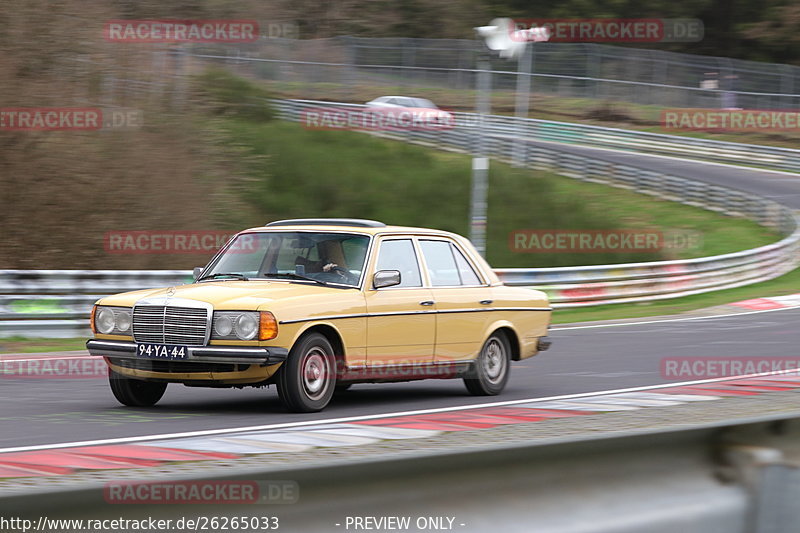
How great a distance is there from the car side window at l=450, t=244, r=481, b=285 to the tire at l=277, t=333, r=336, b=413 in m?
2.16

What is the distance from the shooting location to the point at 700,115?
168 ft

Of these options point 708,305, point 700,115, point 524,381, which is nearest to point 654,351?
point 524,381

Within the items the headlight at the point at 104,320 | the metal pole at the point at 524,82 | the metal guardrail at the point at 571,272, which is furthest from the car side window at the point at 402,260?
the metal pole at the point at 524,82

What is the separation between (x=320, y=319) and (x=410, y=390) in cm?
280

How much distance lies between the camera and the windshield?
31.6 feet

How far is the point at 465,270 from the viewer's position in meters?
10.9

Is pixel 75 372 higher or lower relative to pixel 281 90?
lower

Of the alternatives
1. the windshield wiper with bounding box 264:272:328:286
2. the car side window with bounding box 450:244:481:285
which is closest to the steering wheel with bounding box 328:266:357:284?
the windshield wiper with bounding box 264:272:328:286

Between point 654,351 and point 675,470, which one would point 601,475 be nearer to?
point 675,470

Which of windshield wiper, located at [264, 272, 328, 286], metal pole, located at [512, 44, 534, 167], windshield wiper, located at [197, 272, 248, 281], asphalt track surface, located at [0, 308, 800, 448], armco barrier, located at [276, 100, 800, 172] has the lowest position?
asphalt track surface, located at [0, 308, 800, 448]

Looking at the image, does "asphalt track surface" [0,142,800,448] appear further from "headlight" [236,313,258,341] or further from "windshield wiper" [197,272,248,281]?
"windshield wiper" [197,272,248,281]

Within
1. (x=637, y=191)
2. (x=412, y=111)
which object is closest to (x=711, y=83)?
(x=637, y=191)

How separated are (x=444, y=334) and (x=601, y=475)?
679 centimetres

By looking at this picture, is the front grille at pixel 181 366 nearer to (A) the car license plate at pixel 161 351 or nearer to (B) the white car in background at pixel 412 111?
(A) the car license plate at pixel 161 351
